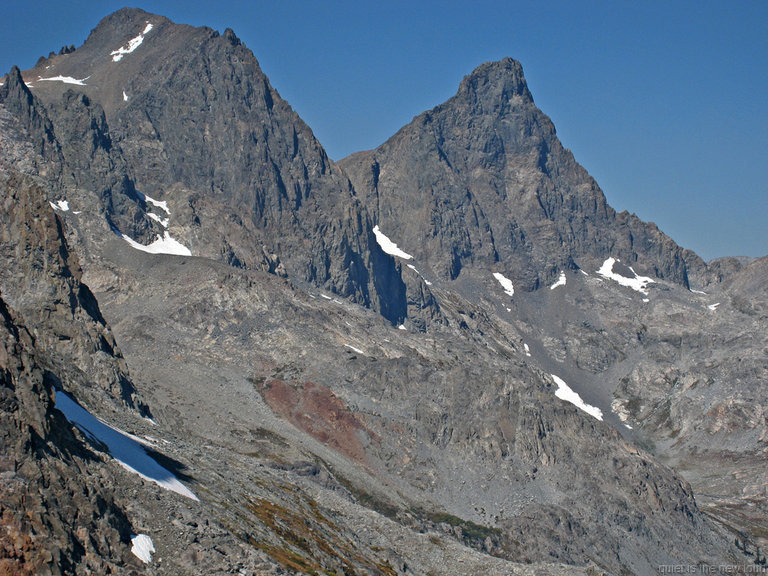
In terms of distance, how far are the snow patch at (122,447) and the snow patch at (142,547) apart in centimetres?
1193

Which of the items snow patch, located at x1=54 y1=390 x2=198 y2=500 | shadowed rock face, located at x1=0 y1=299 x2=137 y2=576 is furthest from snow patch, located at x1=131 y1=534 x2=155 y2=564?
snow patch, located at x1=54 y1=390 x2=198 y2=500

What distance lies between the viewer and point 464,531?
165625mm

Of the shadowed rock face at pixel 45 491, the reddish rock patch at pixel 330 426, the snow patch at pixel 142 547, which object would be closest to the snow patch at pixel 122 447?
the shadowed rock face at pixel 45 491

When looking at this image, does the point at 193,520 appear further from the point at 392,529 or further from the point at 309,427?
the point at 309,427

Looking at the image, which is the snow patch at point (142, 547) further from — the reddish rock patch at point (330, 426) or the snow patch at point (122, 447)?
the reddish rock patch at point (330, 426)

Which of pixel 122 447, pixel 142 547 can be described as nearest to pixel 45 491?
pixel 142 547

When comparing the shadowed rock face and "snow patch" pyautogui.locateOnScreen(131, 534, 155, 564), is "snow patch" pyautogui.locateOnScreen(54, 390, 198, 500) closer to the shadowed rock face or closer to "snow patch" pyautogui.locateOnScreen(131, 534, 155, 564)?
the shadowed rock face

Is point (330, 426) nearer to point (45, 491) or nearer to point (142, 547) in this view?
point (142, 547)

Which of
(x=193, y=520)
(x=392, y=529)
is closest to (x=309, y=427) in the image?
(x=392, y=529)

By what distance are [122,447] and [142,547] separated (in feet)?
82.1

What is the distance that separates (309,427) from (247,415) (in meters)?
13.4

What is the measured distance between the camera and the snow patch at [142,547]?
64381mm

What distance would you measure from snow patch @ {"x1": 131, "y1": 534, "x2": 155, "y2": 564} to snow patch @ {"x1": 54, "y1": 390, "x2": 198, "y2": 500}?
39.2ft

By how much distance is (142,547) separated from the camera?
65750 millimetres
